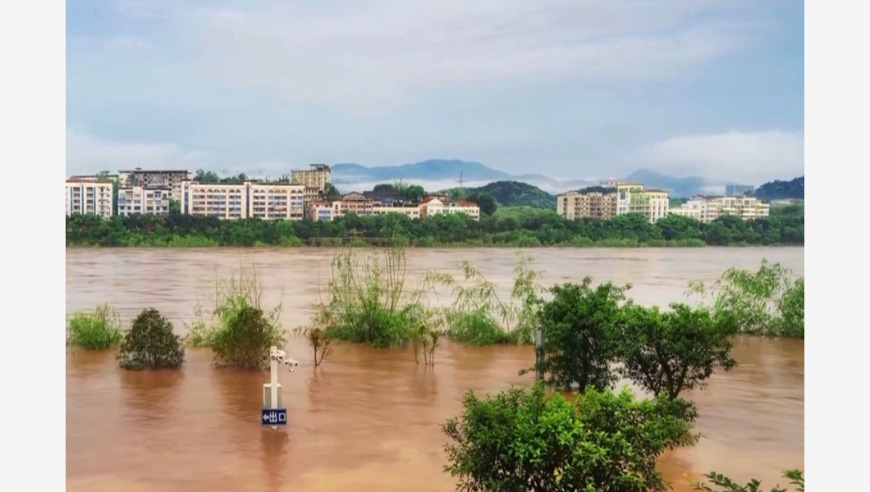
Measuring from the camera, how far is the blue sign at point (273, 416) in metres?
3.69

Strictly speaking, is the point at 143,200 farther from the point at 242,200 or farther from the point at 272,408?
the point at 272,408

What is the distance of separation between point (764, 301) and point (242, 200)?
10.8 feet

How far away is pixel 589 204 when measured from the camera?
5.84 meters

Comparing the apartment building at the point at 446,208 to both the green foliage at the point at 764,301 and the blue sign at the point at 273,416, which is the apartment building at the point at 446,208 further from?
the blue sign at the point at 273,416

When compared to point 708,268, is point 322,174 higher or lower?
higher

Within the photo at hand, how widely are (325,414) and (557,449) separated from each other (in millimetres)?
1790

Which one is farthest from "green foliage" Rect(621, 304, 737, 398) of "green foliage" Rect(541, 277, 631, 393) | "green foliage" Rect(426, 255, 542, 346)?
"green foliage" Rect(426, 255, 542, 346)

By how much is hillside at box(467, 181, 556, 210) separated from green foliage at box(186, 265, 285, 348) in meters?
1.48

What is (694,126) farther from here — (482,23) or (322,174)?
(322,174)

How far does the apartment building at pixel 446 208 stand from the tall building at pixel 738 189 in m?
1.54

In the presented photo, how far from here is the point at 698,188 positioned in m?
5.93

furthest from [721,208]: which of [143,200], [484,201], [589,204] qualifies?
[143,200]
